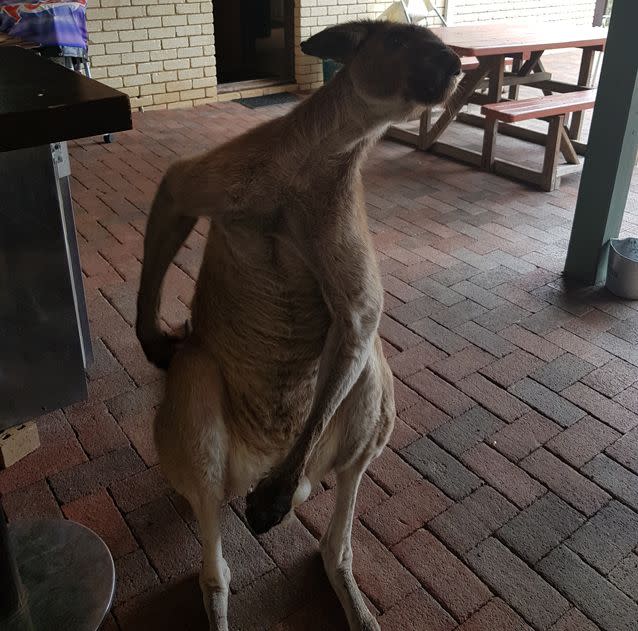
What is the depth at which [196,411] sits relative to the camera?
1837mm

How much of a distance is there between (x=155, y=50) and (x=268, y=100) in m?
1.38

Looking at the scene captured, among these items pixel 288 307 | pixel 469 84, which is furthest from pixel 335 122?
pixel 469 84

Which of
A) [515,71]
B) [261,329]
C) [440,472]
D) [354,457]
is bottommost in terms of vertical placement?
[440,472]

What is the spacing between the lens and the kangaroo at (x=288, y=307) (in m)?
1.62

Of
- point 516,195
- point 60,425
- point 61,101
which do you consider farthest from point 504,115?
point 61,101

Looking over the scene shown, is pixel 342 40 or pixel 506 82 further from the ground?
pixel 342 40

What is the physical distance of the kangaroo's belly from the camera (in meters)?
1.78

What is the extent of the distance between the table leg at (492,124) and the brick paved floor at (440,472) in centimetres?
170

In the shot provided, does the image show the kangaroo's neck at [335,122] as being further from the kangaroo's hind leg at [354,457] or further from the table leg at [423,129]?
the table leg at [423,129]

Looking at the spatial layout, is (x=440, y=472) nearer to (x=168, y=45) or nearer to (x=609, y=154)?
(x=609, y=154)

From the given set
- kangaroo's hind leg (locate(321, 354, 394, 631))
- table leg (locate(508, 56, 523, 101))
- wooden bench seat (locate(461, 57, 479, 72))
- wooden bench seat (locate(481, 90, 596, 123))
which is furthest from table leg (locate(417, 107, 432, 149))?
kangaroo's hind leg (locate(321, 354, 394, 631))

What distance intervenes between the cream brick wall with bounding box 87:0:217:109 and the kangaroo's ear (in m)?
6.11

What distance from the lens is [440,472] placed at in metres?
2.73

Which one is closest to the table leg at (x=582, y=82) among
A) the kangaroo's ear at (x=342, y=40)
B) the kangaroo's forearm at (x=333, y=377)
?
the kangaroo's ear at (x=342, y=40)
